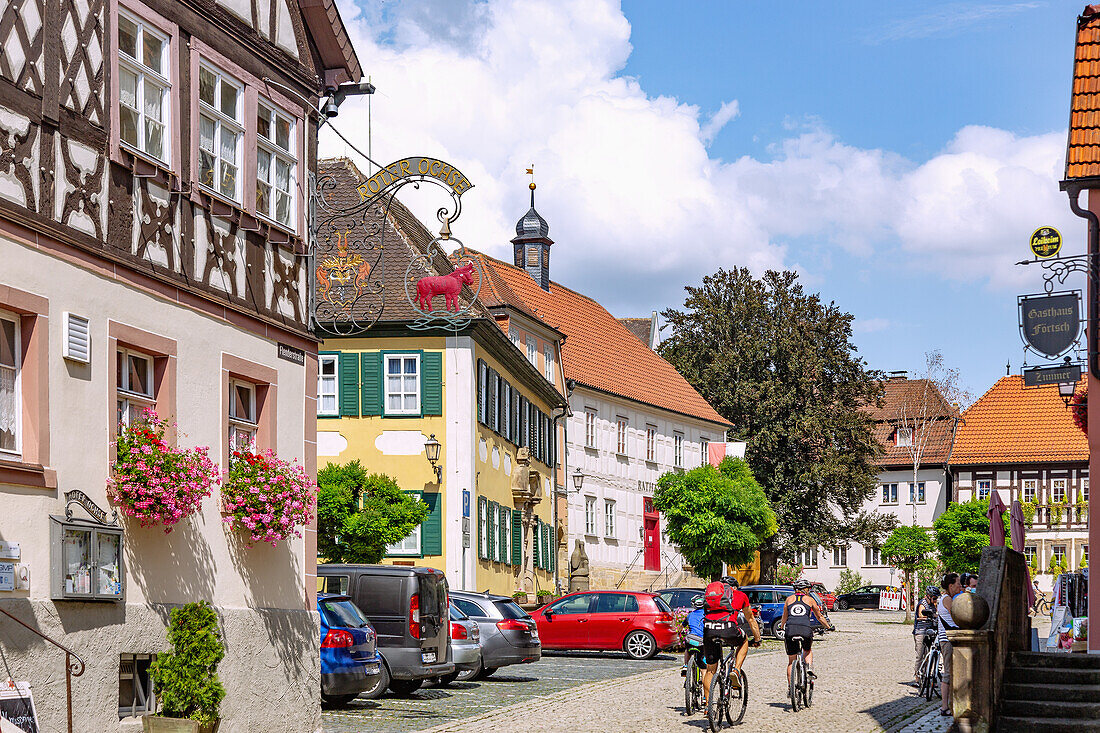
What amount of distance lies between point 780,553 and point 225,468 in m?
56.4

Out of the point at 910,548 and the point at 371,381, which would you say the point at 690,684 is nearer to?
the point at 371,381

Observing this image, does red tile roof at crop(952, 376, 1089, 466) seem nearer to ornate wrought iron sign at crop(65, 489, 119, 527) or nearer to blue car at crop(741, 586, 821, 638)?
blue car at crop(741, 586, 821, 638)

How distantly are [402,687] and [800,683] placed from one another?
573cm

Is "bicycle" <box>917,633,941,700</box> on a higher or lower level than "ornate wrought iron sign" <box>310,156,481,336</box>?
lower

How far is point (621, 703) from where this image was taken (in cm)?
2084

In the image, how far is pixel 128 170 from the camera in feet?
45.1

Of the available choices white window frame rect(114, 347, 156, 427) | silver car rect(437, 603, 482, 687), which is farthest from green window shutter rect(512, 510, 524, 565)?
white window frame rect(114, 347, 156, 427)

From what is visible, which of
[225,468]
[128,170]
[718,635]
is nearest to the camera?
[128,170]

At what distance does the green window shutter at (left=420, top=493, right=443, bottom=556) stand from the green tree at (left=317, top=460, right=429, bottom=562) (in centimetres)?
456

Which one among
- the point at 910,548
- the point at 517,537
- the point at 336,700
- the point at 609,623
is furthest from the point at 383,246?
the point at 910,548

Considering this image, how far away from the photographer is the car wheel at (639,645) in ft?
106

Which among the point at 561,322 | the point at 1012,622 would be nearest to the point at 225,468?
the point at 1012,622

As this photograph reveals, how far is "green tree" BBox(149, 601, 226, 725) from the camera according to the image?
13.6m

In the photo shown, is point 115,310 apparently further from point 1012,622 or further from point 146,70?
point 1012,622
